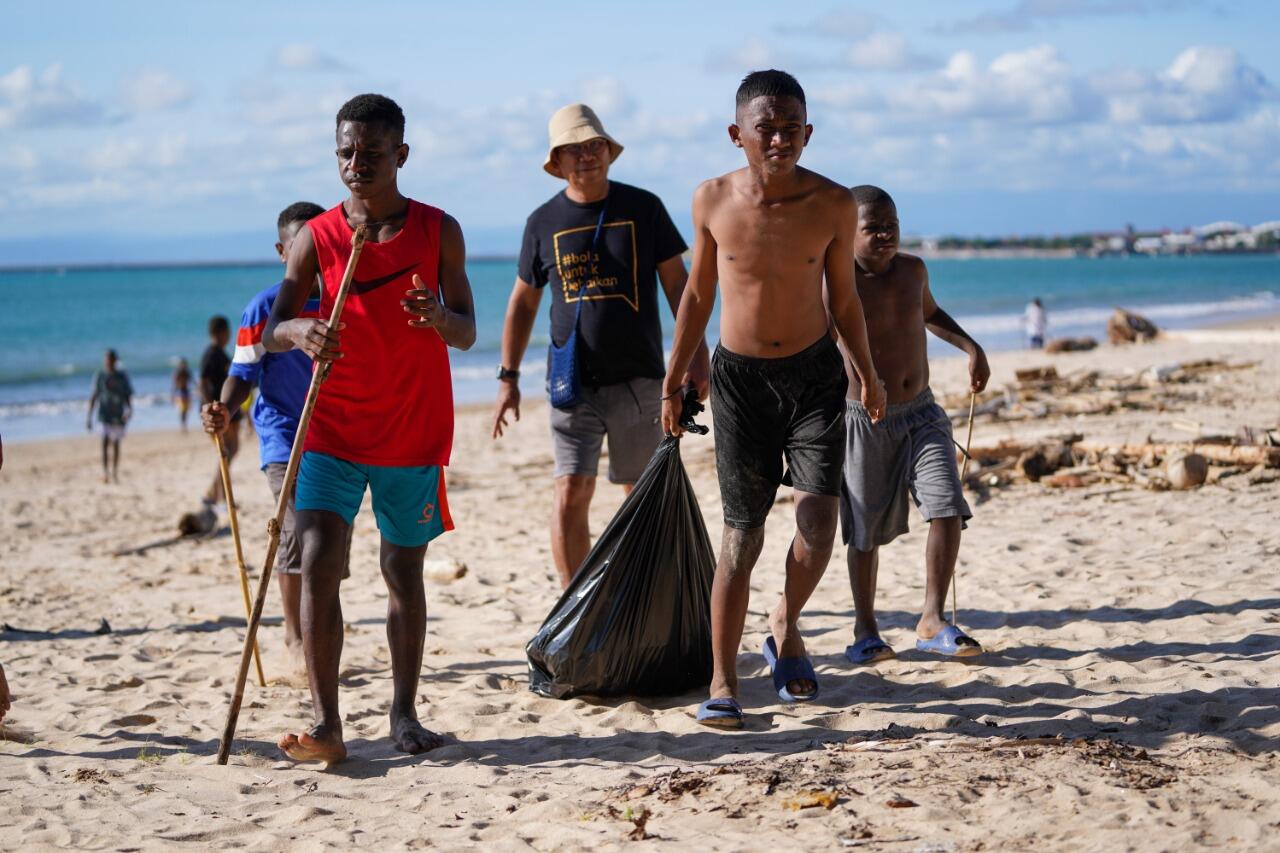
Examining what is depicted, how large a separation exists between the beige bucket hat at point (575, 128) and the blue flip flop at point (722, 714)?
2338mm

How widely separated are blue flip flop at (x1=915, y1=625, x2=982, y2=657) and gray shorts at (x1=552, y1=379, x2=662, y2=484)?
1354 millimetres

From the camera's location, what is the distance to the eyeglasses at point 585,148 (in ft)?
17.0

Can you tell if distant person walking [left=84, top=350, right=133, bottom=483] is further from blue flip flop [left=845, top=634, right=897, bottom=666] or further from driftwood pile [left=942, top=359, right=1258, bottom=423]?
blue flip flop [left=845, top=634, right=897, bottom=666]

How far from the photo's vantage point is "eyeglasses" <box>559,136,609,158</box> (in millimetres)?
5195

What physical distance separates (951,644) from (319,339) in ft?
8.67

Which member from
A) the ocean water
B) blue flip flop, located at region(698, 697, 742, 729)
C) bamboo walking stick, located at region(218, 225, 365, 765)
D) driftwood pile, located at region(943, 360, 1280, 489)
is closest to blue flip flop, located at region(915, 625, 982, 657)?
blue flip flop, located at region(698, 697, 742, 729)

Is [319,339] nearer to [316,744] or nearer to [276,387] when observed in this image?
[316,744]

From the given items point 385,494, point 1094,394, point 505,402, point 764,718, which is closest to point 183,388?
point 1094,394

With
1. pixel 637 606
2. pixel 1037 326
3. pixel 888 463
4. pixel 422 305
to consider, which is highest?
pixel 1037 326

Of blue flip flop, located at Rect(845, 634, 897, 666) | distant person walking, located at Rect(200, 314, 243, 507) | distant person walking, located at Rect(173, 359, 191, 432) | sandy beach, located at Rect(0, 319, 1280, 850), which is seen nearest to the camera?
sandy beach, located at Rect(0, 319, 1280, 850)

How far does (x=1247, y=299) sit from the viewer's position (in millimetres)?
49094

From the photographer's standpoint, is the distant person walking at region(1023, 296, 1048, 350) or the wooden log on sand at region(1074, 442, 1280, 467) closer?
the wooden log on sand at region(1074, 442, 1280, 467)

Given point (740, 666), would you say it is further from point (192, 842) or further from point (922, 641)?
point (192, 842)

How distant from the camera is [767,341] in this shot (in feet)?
13.8
